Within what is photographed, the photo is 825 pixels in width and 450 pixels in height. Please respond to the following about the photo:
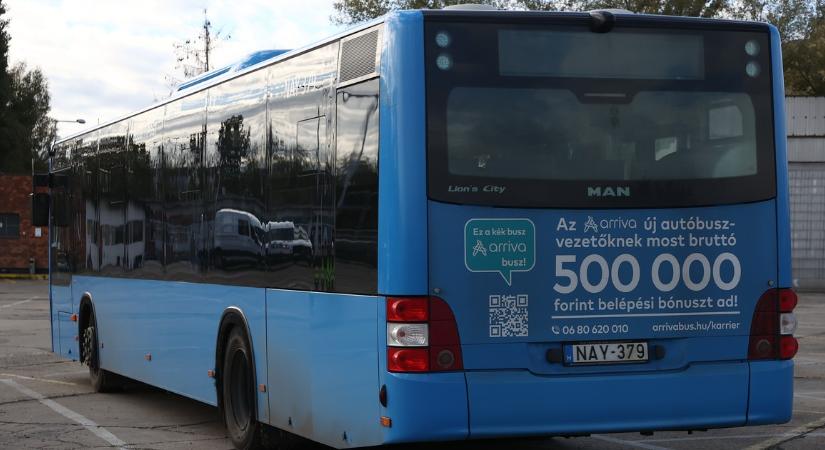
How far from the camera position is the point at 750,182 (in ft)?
27.6

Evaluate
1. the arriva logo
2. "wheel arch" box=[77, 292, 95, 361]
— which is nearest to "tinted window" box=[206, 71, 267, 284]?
the arriva logo

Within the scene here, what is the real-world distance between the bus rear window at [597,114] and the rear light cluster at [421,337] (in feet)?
1.97

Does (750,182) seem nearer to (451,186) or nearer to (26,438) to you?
(451,186)

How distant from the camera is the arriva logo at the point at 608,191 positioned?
26.3ft

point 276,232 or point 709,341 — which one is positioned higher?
point 276,232

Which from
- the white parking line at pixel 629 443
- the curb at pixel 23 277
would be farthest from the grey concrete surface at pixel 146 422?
the curb at pixel 23 277

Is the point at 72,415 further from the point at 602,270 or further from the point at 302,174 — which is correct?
the point at 602,270

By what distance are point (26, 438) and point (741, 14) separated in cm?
5430

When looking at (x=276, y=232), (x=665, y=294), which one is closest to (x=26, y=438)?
(x=276, y=232)

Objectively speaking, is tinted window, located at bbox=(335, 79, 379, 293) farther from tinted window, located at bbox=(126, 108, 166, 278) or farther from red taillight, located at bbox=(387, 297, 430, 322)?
tinted window, located at bbox=(126, 108, 166, 278)

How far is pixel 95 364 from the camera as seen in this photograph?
15.7 metres

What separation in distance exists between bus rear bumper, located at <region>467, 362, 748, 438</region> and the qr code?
8.9 inches

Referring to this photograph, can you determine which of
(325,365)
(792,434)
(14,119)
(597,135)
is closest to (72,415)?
(325,365)

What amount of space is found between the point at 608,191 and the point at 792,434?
13.5 ft
